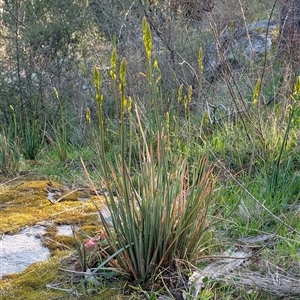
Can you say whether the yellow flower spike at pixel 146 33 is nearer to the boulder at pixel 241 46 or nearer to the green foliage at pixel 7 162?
the green foliage at pixel 7 162

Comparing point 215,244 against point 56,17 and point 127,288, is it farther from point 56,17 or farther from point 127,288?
point 56,17

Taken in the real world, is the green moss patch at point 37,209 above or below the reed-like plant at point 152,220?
below

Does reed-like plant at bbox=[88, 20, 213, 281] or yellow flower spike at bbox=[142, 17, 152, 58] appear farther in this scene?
reed-like plant at bbox=[88, 20, 213, 281]

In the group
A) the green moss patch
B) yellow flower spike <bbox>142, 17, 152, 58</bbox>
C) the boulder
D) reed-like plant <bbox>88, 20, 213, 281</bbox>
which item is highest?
yellow flower spike <bbox>142, 17, 152, 58</bbox>

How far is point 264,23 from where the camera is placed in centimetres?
805

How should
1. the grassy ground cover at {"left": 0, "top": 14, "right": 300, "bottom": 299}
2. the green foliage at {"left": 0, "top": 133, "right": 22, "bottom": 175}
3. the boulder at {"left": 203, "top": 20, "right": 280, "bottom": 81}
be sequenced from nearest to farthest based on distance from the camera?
the grassy ground cover at {"left": 0, "top": 14, "right": 300, "bottom": 299} < the green foliage at {"left": 0, "top": 133, "right": 22, "bottom": 175} < the boulder at {"left": 203, "top": 20, "right": 280, "bottom": 81}

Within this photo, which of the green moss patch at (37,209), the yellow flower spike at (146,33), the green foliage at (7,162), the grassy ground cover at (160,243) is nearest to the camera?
the yellow flower spike at (146,33)

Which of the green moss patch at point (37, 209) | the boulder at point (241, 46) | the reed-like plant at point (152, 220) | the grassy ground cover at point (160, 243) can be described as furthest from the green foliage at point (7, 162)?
the boulder at point (241, 46)

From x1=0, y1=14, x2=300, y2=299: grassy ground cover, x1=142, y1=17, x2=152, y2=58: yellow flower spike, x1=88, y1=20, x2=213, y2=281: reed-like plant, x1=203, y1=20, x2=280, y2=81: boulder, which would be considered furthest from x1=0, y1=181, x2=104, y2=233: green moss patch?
x1=203, y1=20, x2=280, y2=81: boulder

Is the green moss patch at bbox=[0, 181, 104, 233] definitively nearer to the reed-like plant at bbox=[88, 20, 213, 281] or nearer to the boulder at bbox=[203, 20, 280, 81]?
the reed-like plant at bbox=[88, 20, 213, 281]

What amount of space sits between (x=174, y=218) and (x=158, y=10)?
455 cm

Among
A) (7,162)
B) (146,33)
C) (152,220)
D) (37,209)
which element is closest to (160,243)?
(152,220)

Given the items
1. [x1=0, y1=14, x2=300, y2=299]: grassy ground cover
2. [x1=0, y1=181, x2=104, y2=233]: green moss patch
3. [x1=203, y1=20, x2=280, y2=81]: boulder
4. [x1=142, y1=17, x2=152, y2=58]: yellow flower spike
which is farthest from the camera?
[x1=203, y1=20, x2=280, y2=81]: boulder

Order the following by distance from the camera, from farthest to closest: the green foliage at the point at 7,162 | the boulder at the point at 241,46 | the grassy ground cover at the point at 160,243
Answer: the boulder at the point at 241,46, the green foliage at the point at 7,162, the grassy ground cover at the point at 160,243
